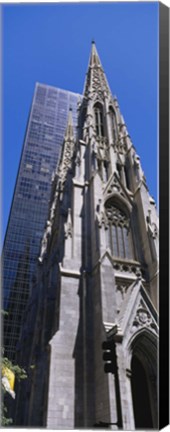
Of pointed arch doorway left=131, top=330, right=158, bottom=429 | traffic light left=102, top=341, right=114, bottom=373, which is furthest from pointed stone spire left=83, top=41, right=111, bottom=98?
traffic light left=102, top=341, right=114, bottom=373

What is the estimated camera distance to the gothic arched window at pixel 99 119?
2858 centimetres

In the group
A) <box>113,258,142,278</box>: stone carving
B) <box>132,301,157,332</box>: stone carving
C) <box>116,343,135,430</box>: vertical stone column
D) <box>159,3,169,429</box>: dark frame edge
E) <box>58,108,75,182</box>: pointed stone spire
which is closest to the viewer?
<box>159,3,169,429</box>: dark frame edge

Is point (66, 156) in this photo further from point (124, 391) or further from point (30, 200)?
point (124, 391)

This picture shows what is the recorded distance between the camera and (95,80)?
35312mm

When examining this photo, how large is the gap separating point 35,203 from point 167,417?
160 feet

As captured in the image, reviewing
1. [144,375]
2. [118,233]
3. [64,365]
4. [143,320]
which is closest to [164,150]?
[143,320]

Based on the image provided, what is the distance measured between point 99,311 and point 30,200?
41.6 meters

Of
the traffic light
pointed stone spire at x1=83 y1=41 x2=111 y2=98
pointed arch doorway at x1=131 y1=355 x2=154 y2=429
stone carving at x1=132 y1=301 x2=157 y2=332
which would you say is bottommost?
pointed arch doorway at x1=131 y1=355 x2=154 y2=429

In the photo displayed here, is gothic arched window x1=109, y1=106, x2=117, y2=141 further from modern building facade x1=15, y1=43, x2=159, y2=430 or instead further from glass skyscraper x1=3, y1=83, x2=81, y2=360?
glass skyscraper x1=3, y1=83, x2=81, y2=360

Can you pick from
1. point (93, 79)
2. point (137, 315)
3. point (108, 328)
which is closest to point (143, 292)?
point (137, 315)

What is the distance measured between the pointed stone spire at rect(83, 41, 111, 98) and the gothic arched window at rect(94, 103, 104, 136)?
5.68 ft

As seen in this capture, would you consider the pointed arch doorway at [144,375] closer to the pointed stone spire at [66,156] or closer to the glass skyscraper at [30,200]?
the glass skyscraper at [30,200]

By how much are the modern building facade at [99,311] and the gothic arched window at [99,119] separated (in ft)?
4.44

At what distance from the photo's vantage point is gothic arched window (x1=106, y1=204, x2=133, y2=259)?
1916 cm
